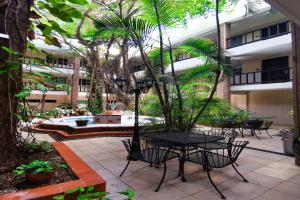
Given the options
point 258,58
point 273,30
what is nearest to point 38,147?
point 273,30

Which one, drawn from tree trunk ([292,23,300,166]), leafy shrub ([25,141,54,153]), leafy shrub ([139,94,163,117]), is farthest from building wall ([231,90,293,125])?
leafy shrub ([25,141,54,153])

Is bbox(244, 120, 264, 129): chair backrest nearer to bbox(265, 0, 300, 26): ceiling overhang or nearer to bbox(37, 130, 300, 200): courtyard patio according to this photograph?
bbox(37, 130, 300, 200): courtyard patio

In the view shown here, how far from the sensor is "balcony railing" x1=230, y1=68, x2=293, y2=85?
1170cm

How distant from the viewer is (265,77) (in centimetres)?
1311

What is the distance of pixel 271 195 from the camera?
10.2 ft

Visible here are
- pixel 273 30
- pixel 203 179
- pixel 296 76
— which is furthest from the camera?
pixel 273 30

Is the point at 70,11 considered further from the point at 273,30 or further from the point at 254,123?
the point at 273,30

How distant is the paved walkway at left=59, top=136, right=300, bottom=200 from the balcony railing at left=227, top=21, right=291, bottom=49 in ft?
33.0

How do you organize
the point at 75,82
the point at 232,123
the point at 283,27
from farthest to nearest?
the point at 75,82 → the point at 283,27 → the point at 232,123

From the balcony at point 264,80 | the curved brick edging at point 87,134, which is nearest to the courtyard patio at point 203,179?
the curved brick edging at point 87,134

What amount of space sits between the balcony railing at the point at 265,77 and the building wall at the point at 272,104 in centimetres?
205

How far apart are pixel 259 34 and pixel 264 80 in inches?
134

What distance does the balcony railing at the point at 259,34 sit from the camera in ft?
41.4

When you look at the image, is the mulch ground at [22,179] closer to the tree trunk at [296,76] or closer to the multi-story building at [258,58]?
the tree trunk at [296,76]
